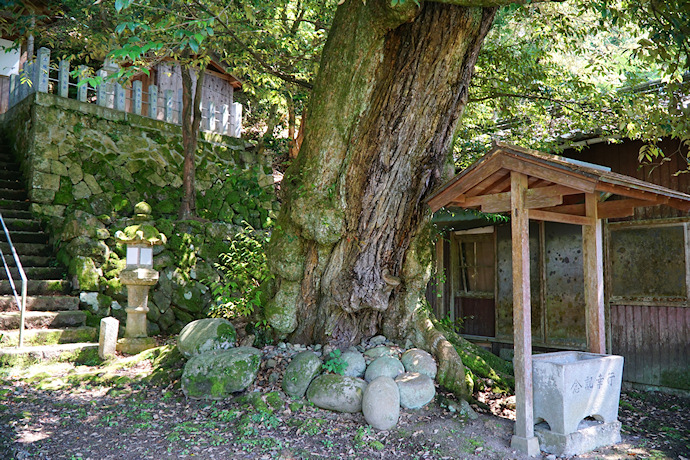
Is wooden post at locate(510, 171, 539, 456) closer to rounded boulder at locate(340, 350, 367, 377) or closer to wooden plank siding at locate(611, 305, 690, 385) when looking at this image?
rounded boulder at locate(340, 350, 367, 377)

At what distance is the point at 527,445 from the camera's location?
473cm

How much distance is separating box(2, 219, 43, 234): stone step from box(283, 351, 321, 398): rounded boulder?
20.5 ft

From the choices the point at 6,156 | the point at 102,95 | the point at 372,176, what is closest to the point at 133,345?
the point at 372,176

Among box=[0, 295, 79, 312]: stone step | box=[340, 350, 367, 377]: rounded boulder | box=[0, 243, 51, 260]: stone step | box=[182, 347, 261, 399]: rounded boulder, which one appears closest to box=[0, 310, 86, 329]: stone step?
box=[0, 295, 79, 312]: stone step

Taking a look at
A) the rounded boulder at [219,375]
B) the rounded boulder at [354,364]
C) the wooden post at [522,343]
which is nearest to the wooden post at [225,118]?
the rounded boulder at [219,375]

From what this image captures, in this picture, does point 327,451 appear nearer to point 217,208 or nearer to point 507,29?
point 217,208

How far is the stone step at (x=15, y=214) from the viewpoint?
30.4 ft

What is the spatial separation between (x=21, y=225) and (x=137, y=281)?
10.5ft

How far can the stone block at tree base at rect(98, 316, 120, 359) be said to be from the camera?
7258 millimetres

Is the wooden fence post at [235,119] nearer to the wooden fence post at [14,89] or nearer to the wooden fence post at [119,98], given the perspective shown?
the wooden fence post at [119,98]

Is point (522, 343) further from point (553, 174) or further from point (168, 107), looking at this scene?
point (168, 107)

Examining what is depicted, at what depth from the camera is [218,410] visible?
218 inches

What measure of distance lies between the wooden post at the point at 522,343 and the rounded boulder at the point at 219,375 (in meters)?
2.90

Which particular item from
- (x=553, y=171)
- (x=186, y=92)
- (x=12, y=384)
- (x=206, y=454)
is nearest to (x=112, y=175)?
(x=186, y=92)
